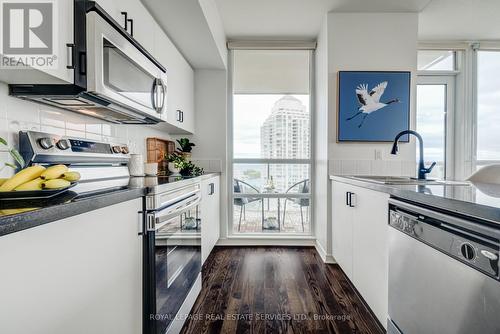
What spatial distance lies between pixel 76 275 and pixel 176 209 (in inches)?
27.1

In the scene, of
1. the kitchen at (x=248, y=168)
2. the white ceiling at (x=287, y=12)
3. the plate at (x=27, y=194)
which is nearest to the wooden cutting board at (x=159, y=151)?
the kitchen at (x=248, y=168)

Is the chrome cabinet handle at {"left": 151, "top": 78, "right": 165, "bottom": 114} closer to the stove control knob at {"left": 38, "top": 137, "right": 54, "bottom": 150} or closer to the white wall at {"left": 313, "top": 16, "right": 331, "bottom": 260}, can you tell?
the stove control knob at {"left": 38, "top": 137, "right": 54, "bottom": 150}

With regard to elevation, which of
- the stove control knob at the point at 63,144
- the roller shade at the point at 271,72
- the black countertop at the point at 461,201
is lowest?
the black countertop at the point at 461,201

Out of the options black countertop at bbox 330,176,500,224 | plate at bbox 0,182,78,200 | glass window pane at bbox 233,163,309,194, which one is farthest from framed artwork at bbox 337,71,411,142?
plate at bbox 0,182,78,200

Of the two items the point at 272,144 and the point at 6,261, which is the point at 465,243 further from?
the point at 272,144

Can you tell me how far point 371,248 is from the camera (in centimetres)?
154

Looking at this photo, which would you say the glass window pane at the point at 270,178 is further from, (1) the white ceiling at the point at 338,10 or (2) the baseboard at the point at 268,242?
(1) the white ceiling at the point at 338,10

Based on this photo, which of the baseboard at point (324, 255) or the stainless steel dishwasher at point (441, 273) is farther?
the baseboard at point (324, 255)

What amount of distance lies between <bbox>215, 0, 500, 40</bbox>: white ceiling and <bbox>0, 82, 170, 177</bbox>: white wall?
1694mm

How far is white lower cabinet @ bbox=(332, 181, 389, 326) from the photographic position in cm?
137

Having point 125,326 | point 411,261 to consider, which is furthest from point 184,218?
point 411,261

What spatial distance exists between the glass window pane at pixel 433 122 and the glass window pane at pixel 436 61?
0.23 metres

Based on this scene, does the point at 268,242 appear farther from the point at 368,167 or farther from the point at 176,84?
the point at 176,84

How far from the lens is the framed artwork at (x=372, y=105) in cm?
264
